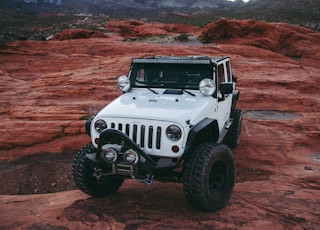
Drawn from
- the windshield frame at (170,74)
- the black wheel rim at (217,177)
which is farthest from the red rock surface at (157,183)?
the windshield frame at (170,74)

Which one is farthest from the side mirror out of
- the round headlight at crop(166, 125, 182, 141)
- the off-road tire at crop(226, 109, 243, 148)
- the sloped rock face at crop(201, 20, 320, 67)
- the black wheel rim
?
the sloped rock face at crop(201, 20, 320, 67)

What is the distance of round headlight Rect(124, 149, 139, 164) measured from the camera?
4.54 m

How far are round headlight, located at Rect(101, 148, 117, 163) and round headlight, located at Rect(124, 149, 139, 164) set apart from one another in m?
0.15

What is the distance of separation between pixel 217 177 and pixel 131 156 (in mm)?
1355

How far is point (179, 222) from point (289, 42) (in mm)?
26508

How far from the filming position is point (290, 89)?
14719mm

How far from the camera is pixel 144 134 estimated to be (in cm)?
480

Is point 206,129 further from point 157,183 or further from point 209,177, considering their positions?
point 157,183

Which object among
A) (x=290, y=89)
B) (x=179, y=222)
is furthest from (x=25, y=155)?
(x=290, y=89)

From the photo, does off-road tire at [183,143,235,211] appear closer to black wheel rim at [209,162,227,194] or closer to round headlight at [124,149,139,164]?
black wheel rim at [209,162,227,194]

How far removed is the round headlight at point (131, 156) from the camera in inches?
179

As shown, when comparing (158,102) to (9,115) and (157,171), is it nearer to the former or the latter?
(157,171)

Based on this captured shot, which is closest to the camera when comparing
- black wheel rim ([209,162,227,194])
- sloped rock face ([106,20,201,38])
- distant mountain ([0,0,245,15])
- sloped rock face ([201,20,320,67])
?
black wheel rim ([209,162,227,194])

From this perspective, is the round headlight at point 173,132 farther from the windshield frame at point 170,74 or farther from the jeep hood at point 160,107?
the windshield frame at point 170,74
